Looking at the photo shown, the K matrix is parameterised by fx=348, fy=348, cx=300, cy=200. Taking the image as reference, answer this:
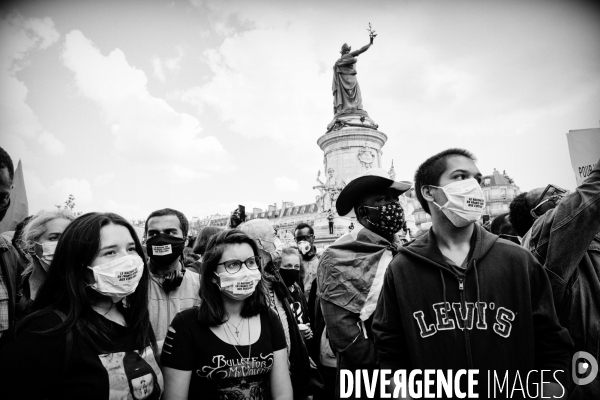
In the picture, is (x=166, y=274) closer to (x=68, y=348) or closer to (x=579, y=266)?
(x=68, y=348)

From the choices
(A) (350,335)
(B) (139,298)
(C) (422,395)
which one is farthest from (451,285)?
(B) (139,298)

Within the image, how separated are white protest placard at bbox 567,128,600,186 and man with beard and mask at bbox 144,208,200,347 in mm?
3666

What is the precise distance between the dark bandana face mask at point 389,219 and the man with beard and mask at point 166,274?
1.75m

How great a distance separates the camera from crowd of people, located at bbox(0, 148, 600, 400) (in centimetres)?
184

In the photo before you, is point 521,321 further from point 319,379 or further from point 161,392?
point 161,392

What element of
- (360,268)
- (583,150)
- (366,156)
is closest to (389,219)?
(360,268)

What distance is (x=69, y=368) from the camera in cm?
169

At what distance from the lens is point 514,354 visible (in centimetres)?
190

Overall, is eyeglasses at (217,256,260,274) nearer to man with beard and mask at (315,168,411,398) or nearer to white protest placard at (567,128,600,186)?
man with beard and mask at (315,168,411,398)

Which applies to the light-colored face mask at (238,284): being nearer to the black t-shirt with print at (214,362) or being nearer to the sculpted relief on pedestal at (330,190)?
the black t-shirt with print at (214,362)

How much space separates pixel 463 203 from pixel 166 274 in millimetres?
2673

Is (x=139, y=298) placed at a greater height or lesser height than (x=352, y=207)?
lesser

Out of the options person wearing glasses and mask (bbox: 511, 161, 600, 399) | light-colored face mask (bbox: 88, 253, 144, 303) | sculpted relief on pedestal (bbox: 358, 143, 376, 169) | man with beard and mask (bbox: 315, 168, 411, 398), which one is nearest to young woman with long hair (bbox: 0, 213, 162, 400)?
light-colored face mask (bbox: 88, 253, 144, 303)

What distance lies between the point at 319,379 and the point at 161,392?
4.19 feet
